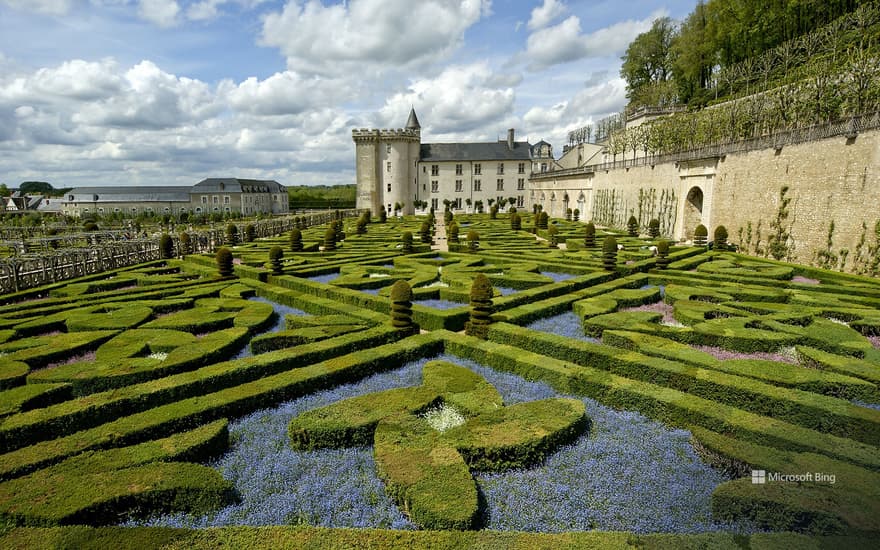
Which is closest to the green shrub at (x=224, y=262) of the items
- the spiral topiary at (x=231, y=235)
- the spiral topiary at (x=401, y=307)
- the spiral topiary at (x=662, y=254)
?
the spiral topiary at (x=401, y=307)

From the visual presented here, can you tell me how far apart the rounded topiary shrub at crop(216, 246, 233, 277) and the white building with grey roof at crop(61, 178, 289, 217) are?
70.3 meters

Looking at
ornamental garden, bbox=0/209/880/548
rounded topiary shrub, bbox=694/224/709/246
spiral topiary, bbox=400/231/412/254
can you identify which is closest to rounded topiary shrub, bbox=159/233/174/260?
ornamental garden, bbox=0/209/880/548

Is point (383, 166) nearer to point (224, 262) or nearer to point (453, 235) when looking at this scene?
point (453, 235)

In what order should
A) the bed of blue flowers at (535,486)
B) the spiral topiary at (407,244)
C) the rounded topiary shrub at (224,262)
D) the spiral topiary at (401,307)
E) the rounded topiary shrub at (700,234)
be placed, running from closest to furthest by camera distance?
the bed of blue flowers at (535,486) → the spiral topiary at (401,307) → the rounded topiary shrub at (224,262) → the spiral topiary at (407,244) → the rounded topiary shrub at (700,234)

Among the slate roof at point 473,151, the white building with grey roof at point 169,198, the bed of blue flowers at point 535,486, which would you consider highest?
the slate roof at point 473,151

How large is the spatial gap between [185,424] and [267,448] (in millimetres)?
1270

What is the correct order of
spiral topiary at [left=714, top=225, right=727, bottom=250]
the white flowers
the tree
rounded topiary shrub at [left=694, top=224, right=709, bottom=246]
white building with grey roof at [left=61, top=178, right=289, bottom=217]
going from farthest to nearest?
1. white building with grey roof at [left=61, top=178, right=289, bottom=217]
2. the tree
3. rounded topiary shrub at [left=694, top=224, right=709, bottom=246]
4. spiral topiary at [left=714, top=225, right=727, bottom=250]
5. the white flowers

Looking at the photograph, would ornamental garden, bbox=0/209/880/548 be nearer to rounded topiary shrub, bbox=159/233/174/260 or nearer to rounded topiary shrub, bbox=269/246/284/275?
rounded topiary shrub, bbox=269/246/284/275

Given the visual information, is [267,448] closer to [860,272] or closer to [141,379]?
[141,379]

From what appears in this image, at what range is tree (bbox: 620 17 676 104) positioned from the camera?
190ft

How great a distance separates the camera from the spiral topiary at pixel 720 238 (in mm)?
23817

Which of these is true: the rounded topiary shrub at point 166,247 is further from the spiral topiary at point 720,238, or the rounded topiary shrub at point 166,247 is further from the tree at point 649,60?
the tree at point 649,60

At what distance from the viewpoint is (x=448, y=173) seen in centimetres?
6512

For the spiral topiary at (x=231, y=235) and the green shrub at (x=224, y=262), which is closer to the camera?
the green shrub at (x=224, y=262)
